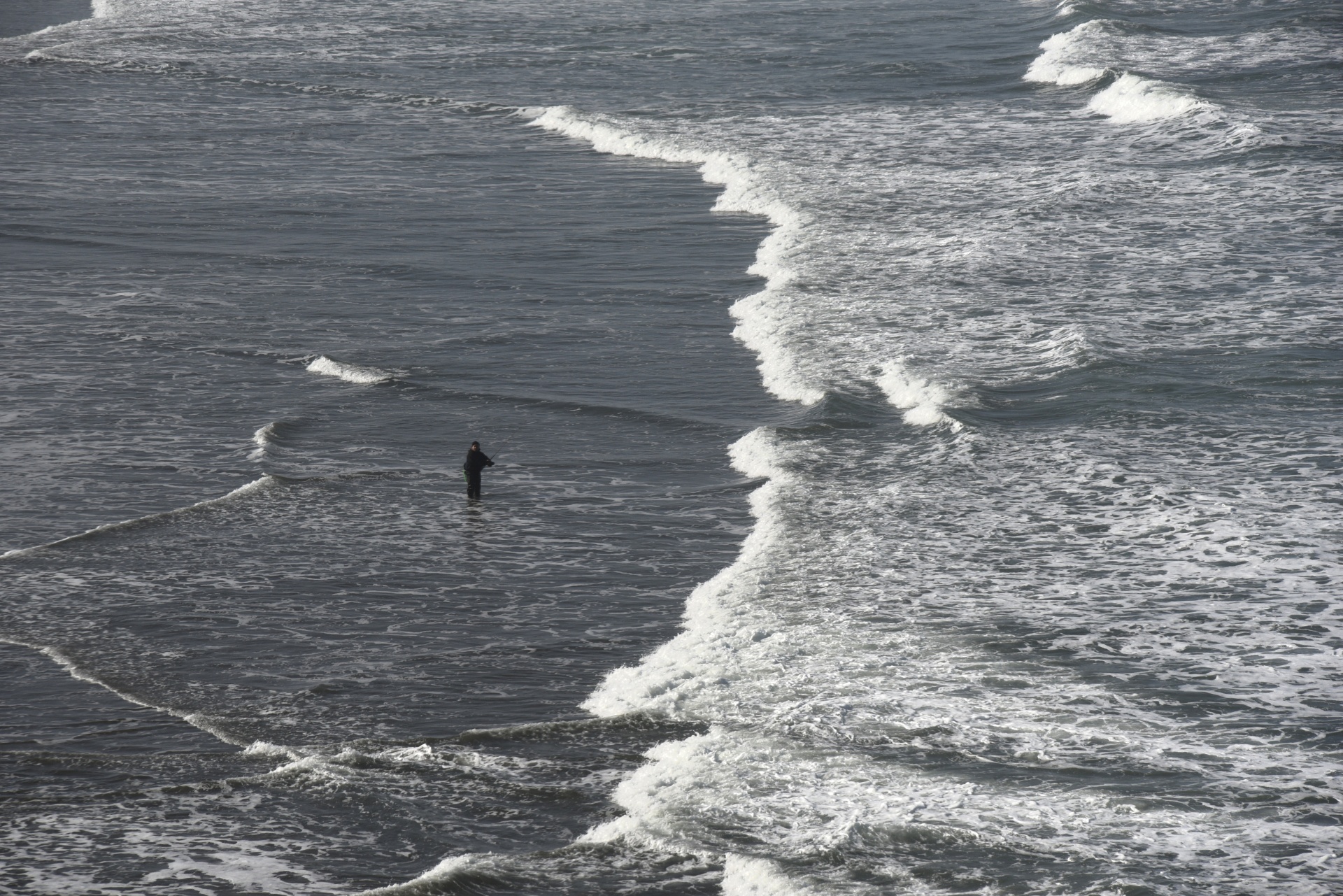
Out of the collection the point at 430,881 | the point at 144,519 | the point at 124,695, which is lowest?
the point at 430,881

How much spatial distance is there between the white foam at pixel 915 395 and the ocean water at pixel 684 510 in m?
0.07

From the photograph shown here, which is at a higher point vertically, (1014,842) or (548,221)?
(548,221)

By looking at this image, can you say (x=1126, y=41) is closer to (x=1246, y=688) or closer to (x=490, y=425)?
(x=490, y=425)

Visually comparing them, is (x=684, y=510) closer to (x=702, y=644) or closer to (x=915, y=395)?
(x=702, y=644)

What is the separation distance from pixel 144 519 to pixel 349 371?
15.8 feet

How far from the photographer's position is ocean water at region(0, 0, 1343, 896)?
35.2 ft

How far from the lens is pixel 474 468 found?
15.9 meters

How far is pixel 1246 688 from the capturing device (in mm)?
12469

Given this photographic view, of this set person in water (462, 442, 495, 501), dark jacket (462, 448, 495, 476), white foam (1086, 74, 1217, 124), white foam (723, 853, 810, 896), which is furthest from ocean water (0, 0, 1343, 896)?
dark jacket (462, 448, 495, 476)

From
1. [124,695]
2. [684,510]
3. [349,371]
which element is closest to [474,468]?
[684,510]

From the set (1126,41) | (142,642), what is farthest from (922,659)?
(1126,41)

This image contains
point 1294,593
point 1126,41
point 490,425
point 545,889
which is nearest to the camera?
point 545,889

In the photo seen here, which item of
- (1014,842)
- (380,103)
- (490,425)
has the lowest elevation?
(1014,842)

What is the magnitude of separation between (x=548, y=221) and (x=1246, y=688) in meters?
17.5
